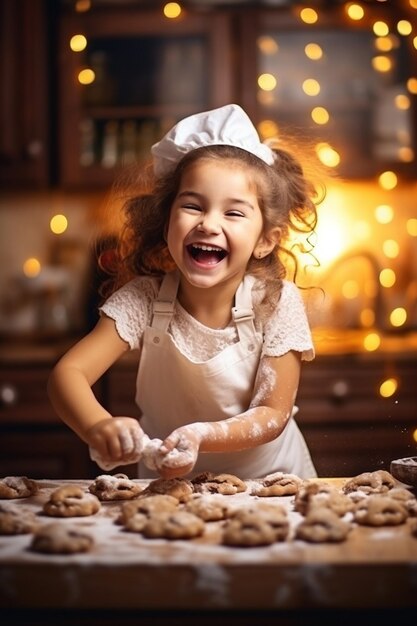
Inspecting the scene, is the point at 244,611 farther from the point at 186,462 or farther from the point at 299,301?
the point at 299,301

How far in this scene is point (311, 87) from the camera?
9.86 ft

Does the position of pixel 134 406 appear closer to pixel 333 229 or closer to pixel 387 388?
pixel 387 388

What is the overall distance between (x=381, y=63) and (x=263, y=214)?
5.81ft

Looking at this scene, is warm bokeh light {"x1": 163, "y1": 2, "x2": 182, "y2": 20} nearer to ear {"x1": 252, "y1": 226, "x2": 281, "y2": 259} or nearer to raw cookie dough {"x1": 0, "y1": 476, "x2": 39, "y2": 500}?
ear {"x1": 252, "y1": 226, "x2": 281, "y2": 259}

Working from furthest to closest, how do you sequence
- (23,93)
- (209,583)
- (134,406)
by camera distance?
(23,93)
(134,406)
(209,583)

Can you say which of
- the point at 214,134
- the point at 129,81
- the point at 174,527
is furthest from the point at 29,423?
the point at 174,527

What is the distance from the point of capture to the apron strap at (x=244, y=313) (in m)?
1.46

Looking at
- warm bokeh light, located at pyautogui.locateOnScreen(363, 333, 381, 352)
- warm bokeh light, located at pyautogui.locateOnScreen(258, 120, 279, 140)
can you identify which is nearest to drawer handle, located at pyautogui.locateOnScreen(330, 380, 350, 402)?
warm bokeh light, located at pyautogui.locateOnScreen(363, 333, 381, 352)

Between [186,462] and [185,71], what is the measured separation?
6.93 ft

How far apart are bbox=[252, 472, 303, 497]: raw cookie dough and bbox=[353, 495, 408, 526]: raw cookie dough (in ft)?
0.51

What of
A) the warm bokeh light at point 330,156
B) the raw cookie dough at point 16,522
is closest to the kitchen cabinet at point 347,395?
the warm bokeh light at point 330,156

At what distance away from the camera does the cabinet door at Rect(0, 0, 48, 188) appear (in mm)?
2900

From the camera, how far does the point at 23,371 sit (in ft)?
8.73

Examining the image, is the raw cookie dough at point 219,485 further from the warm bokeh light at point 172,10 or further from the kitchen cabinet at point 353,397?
the warm bokeh light at point 172,10
